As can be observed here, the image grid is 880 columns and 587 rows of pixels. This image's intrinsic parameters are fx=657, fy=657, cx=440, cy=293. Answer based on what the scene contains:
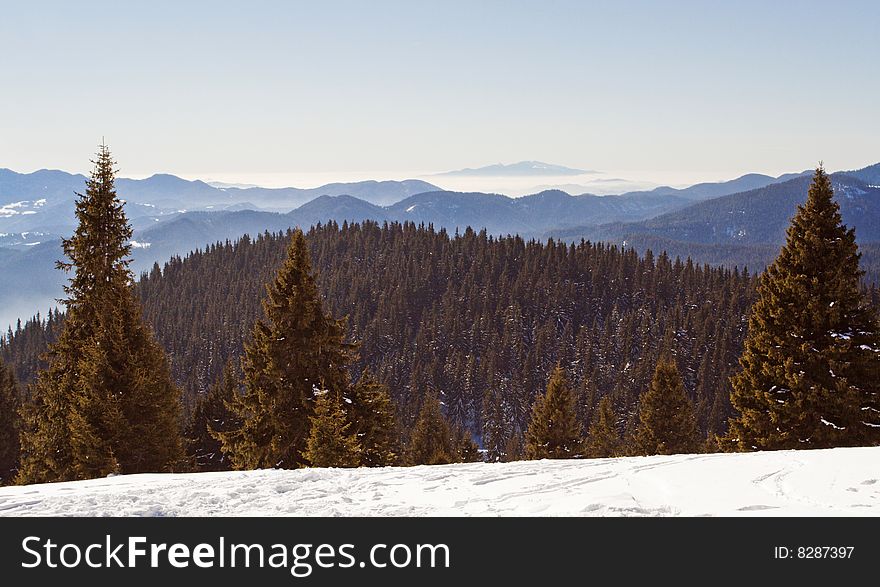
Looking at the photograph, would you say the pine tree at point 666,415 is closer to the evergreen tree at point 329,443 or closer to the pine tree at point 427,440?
the pine tree at point 427,440

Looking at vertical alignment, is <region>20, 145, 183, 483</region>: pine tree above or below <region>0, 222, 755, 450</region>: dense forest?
above

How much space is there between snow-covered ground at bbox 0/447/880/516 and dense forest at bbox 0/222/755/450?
9948 cm

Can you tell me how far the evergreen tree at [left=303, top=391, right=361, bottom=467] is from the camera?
20.9 m

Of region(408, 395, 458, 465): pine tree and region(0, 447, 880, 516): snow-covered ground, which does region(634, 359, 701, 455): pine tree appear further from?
region(0, 447, 880, 516): snow-covered ground

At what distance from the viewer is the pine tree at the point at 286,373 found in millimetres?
23422

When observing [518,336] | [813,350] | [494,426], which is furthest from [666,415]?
[518,336]

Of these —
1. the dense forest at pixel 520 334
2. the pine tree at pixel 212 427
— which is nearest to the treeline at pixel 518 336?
the dense forest at pixel 520 334

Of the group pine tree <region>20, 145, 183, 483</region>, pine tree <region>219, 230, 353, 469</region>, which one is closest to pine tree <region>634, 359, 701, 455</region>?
pine tree <region>219, 230, 353, 469</region>

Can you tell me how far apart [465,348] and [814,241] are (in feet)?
466

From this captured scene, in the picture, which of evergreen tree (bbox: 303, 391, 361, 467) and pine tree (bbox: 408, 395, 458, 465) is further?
pine tree (bbox: 408, 395, 458, 465)

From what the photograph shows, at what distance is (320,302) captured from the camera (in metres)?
24.5
